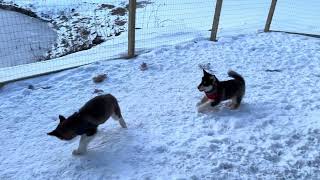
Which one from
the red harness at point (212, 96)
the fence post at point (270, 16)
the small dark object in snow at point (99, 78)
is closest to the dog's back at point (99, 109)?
the red harness at point (212, 96)

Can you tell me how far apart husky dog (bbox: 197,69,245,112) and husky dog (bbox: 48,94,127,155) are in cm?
127

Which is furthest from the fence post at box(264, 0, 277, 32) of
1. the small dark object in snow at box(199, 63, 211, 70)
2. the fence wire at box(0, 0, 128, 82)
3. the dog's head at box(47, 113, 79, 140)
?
the dog's head at box(47, 113, 79, 140)

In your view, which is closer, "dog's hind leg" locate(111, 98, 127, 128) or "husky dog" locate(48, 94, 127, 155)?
"husky dog" locate(48, 94, 127, 155)

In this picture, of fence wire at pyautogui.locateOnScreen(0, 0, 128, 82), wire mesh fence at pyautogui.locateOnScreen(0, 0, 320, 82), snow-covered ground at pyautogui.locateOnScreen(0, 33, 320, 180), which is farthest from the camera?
wire mesh fence at pyautogui.locateOnScreen(0, 0, 320, 82)

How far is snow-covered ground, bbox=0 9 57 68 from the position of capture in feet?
30.5

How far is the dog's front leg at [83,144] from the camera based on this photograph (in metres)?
4.51

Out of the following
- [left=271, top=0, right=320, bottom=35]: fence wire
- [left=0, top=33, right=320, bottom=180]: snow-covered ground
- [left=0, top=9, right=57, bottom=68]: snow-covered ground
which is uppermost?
[left=271, top=0, right=320, bottom=35]: fence wire

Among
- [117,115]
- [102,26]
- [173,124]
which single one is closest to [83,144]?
[117,115]

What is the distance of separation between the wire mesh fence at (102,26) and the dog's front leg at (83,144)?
2705 mm

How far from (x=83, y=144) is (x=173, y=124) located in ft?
4.43

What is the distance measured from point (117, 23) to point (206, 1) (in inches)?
177

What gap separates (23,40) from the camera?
10.5 m

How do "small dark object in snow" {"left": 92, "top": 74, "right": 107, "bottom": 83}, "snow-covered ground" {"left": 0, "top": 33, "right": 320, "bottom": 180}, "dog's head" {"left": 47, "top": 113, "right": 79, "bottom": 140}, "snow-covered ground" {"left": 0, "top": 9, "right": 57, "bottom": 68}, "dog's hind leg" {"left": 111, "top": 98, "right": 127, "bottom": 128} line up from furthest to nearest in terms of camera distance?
"snow-covered ground" {"left": 0, "top": 9, "right": 57, "bottom": 68} < "small dark object in snow" {"left": 92, "top": 74, "right": 107, "bottom": 83} < "dog's hind leg" {"left": 111, "top": 98, "right": 127, "bottom": 128} < "snow-covered ground" {"left": 0, "top": 33, "right": 320, "bottom": 180} < "dog's head" {"left": 47, "top": 113, "right": 79, "bottom": 140}

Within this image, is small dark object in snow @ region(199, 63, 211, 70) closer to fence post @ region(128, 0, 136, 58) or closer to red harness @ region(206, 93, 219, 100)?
fence post @ region(128, 0, 136, 58)
